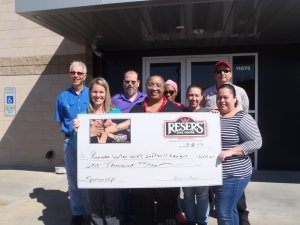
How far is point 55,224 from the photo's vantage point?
3.57 m

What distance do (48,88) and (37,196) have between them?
9.16 ft

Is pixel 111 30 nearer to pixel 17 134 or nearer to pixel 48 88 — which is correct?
pixel 48 88

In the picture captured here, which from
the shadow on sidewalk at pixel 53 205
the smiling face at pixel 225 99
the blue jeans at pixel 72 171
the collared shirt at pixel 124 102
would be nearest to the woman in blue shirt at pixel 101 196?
the collared shirt at pixel 124 102

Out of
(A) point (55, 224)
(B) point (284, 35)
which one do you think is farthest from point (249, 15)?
(A) point (55, 224)

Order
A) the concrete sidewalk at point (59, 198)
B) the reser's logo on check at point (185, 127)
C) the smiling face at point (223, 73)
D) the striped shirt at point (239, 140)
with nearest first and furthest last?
the striped shirt at point (239, 140) → the reser's logo on check at point (185, 127) → the smiling face at point (223, 73) → the concrete sidewalk at point (59, 198)

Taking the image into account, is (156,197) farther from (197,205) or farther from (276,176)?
(276,176)

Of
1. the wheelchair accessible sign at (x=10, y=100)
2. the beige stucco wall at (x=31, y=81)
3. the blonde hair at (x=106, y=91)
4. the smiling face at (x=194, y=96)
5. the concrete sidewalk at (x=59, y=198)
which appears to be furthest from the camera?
the wheelchair accessible sign at (x=10, y=100)

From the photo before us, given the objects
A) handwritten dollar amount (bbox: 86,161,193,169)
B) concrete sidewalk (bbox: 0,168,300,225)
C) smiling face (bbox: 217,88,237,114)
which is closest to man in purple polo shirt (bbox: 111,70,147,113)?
handwritten dollar amount (bbox: 86,161,193,169)

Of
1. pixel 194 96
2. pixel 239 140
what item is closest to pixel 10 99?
pixel 194 96

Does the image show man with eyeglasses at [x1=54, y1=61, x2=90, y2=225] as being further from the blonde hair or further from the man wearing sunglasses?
the man wearing sunglasses

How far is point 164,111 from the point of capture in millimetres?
2883

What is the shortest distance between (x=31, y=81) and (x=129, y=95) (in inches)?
163

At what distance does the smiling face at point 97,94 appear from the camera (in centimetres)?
290

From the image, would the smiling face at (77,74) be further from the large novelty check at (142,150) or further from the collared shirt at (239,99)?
the collared shirt at (239,99)
